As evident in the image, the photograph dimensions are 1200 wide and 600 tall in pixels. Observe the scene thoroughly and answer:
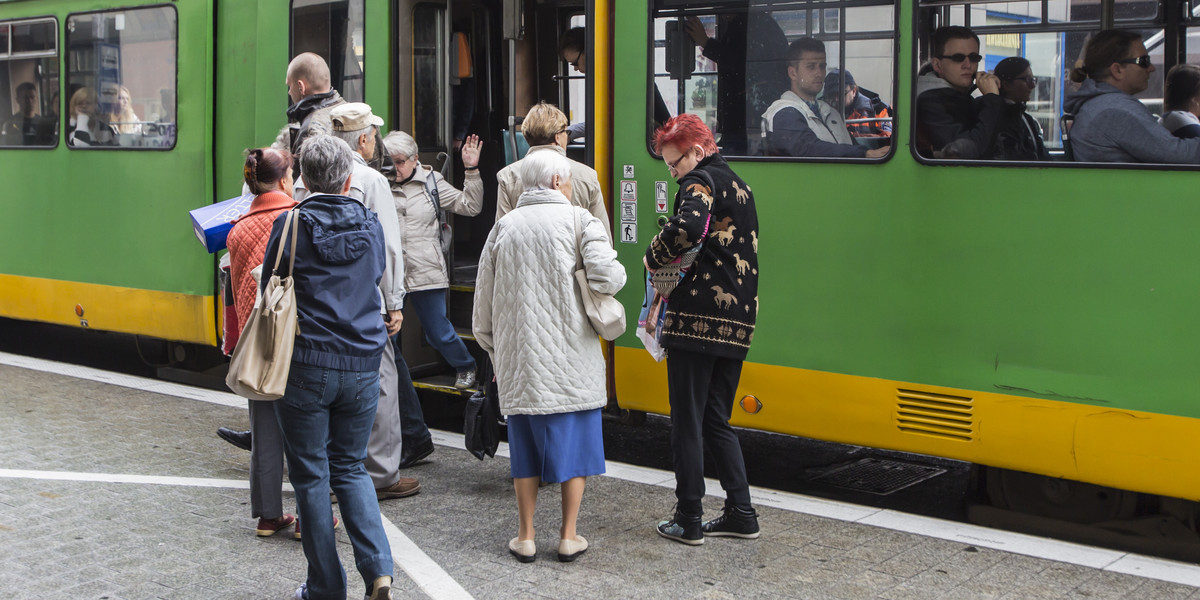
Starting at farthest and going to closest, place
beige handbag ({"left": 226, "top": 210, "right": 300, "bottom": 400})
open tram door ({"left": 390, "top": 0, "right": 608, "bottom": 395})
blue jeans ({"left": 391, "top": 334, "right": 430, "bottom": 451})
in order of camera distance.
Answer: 1. open tram door ({"left": 390, "top": 0, "right": 608, "bottom": 395})
2. blue jeans ({"left": 391, "top": 334, "right": 430, "bottom": 451})
3. beige handbag ({"left": 226, "top": 210, "right": 300, "bottom": 400})

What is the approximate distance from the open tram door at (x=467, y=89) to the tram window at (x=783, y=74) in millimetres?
1005

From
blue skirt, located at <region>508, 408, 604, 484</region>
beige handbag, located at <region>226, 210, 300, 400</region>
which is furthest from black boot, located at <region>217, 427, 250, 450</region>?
beige handbag, located at <region>226, 210, 300, 400</region>

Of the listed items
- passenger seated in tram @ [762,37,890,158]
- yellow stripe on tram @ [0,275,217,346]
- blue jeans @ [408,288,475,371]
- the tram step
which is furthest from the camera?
yellow stripe on tram @ [0,275,217,346]

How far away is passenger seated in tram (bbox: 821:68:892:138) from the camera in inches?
226

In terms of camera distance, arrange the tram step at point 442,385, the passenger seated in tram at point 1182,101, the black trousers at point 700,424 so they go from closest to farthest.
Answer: the passenger seated in tram at point 1182,101 → the black trousers at point 700,424 → the tram step at point 442,385

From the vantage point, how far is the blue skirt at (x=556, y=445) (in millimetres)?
5098

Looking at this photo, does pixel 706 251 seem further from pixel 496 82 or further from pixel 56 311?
pixel 56 311

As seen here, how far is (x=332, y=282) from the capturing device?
172 inches

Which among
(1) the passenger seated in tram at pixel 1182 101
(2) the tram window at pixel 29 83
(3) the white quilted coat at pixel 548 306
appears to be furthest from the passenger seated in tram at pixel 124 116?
(1) the passenger seated in tram at pixel 1182 101

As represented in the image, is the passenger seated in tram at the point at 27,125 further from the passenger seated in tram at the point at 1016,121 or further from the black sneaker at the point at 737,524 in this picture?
the passenger seated in tram at the point at 1016,121

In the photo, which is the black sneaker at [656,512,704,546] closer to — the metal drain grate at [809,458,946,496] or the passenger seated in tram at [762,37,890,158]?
the metal drain grate at [809,458,946,496]

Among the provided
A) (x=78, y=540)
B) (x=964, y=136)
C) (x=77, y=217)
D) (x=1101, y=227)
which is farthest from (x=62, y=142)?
(x=1101, y=227)

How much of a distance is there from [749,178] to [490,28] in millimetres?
3010

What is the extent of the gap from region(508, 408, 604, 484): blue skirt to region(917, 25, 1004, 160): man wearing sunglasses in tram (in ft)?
6.36
